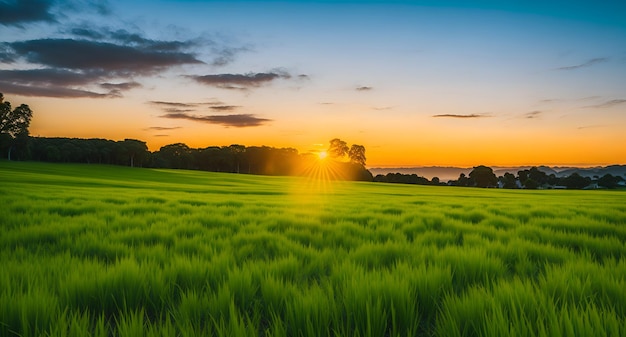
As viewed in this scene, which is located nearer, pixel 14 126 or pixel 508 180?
pixel 14 126

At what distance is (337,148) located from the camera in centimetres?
12219

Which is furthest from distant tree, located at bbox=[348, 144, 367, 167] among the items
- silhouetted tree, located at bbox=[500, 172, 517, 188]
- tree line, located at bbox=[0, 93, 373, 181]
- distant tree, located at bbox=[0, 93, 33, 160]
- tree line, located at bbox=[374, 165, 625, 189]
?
distant tree, located at bbox=[0, 93, 33, 160]

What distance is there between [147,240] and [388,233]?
346cm

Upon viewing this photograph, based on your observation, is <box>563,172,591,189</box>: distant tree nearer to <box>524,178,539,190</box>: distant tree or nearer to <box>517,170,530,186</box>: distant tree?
→ <box>524,178,539,190</box>: distant tree

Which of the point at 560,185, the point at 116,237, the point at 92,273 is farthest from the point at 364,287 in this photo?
the point at 560,185

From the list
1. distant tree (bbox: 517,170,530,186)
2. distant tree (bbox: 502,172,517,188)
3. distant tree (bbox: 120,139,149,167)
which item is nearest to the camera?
distant tree (bbox: 120,139,149,167)

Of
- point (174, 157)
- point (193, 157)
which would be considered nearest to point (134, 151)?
point (174, 157)

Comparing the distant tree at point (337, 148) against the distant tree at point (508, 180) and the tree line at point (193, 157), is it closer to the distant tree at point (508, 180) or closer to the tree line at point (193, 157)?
the tree line at point (193, 157)

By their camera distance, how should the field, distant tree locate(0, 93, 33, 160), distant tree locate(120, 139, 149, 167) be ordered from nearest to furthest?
1. the field
2. distant tree locate(0, 93, 33, 160)
3. distant tree locate(120, 139, 149, 167)

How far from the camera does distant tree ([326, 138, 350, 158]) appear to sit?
122381 mm

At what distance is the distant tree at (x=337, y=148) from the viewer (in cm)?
12238

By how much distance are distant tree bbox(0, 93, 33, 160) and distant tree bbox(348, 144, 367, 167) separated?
93496 millimetres

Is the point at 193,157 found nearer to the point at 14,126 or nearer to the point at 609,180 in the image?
the point at 14,126

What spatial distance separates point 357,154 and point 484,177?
4231cm
